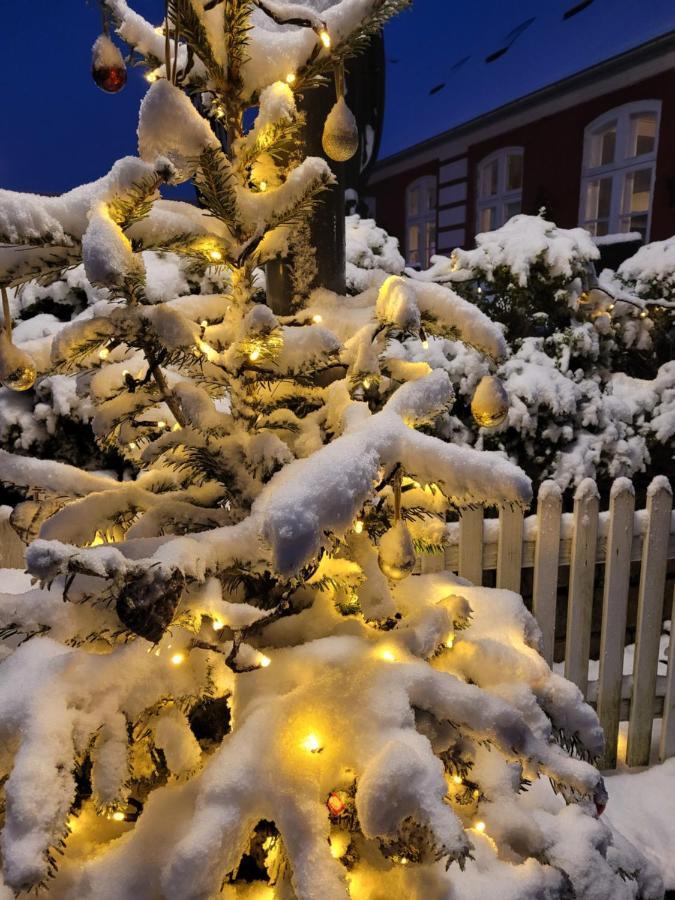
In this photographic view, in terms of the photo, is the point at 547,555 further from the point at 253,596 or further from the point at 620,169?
the point at 620,169

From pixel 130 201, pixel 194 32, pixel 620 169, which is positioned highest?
pixel 620 169

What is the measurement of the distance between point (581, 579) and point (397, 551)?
197 centimetres

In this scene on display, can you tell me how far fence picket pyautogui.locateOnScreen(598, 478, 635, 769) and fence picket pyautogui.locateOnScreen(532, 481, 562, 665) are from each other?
268mm

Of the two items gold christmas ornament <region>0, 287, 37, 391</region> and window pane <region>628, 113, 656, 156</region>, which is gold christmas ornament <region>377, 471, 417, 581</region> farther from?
window pane <region>628, 113, 656, 156</region>

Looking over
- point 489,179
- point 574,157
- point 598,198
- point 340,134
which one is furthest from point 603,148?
point 340,134

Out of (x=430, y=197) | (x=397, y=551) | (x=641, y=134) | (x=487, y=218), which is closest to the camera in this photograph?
(x=397, y=551)

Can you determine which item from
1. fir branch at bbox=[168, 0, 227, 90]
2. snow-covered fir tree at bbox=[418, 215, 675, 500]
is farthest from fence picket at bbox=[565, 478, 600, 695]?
fir branch at bbox=[168, 0, 227, 90]

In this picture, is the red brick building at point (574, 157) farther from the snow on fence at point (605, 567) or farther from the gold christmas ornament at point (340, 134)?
the gold christmas ornament at point (340, 134)

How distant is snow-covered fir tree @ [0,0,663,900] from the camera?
1.03 meters

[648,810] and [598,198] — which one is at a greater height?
[598,198]

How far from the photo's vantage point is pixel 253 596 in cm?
161

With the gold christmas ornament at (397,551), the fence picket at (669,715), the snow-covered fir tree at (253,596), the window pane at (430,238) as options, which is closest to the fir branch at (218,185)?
the snow-covered fir tree at (253,596)

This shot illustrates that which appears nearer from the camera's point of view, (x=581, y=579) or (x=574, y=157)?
(x=581, y=579)

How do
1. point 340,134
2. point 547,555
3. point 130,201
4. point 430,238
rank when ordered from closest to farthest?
point 130,201 → point 340,134 → point 547,555 → point 430,238
